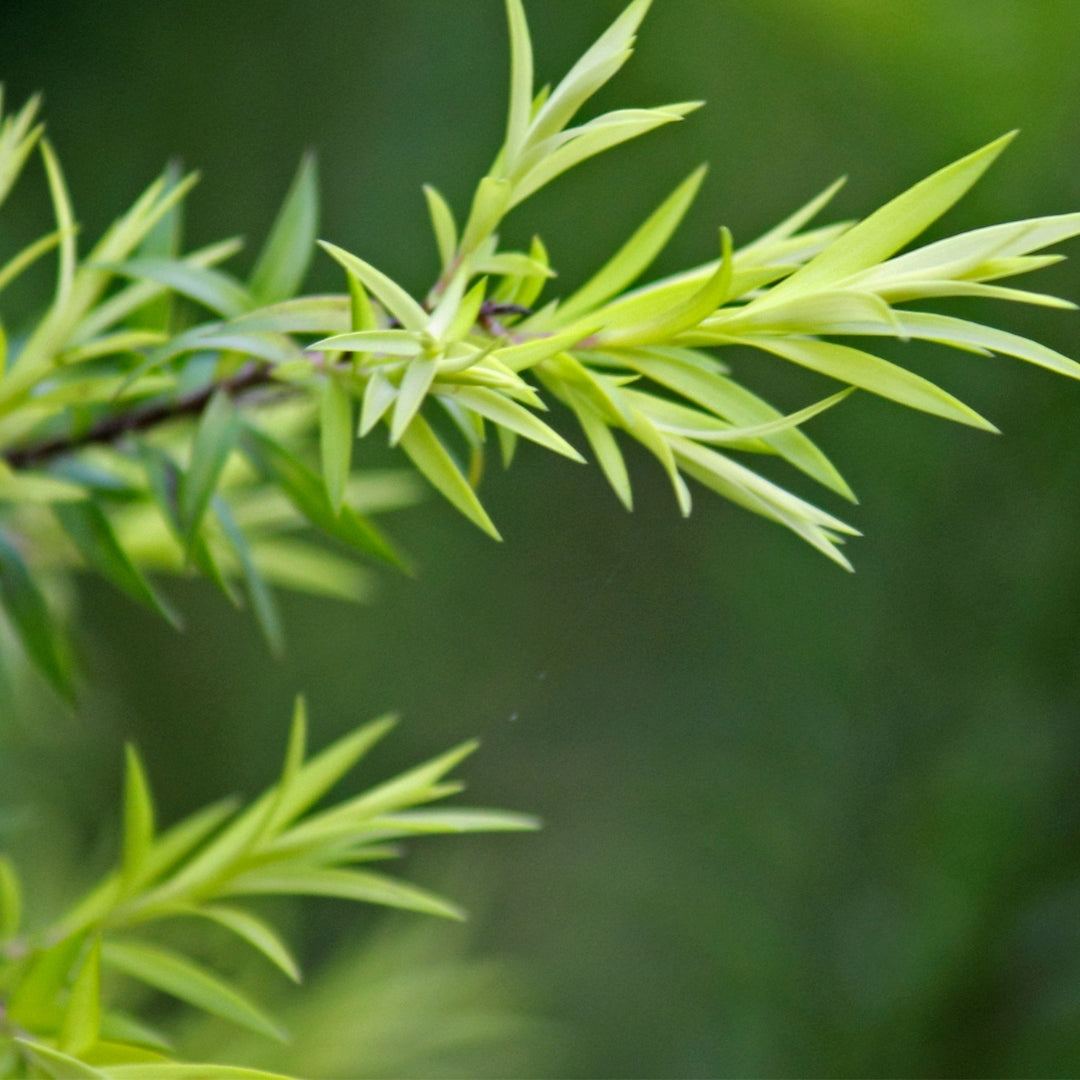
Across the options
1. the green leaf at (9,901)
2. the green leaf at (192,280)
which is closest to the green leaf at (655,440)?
the green leaf at (192,280)

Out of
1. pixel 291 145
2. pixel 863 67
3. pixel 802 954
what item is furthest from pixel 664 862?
pixel 291 145

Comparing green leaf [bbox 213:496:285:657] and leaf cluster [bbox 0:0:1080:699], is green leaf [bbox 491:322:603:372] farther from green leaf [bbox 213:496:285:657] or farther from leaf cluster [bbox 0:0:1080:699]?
green leaf [bbox 213:496:285:657]

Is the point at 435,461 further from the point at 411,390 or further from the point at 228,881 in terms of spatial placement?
the point at 228,881

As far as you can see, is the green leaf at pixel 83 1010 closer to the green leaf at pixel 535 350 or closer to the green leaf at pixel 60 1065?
the green leaf at pixel 60 1065

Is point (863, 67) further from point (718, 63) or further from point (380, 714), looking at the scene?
point (380, 714)

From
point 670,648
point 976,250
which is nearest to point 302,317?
point 976,250

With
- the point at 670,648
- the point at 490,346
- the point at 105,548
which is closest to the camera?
the point at 490,346

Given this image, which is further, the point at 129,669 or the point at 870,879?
the point at 129,669
